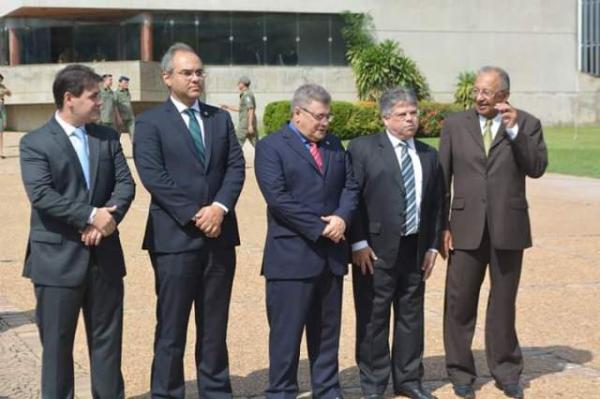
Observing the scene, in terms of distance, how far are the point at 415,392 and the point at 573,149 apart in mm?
22072

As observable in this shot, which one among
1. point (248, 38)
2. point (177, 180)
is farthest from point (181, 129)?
point (248, 38)

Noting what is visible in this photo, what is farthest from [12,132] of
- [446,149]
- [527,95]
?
[446,149]

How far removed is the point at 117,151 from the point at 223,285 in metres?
0.95

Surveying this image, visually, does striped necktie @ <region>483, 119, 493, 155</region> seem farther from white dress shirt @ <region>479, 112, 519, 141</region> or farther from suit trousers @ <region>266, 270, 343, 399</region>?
suit trousers @ <region>266, 270, 343, 399</region>

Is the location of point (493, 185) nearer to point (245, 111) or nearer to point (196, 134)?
point (196, 134)

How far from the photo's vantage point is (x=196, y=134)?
5855mm

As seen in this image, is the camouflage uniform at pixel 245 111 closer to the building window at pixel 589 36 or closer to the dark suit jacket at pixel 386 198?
the dark suit jacket at pixel 386 198

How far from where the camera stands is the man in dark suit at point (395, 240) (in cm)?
618

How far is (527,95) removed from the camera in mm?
40406

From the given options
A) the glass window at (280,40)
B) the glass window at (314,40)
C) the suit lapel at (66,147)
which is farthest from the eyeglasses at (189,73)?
the glass window at (314,40)

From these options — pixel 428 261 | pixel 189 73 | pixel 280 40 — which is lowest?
pixel 428 261

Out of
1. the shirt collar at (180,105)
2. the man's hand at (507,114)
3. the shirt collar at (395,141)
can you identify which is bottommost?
the shirt collar at (395,141)

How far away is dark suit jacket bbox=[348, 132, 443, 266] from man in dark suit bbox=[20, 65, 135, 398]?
4.61ft

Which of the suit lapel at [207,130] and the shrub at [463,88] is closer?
the suit lapel at [207,130]
